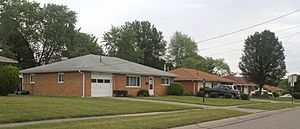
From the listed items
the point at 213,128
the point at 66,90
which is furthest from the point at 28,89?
the point at 213,128

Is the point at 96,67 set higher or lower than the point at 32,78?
higher

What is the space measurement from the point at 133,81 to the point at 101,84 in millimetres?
5023

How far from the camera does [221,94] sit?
49.2 m

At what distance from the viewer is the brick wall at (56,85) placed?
3794cm

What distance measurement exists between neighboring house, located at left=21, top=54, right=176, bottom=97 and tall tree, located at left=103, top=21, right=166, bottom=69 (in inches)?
1419

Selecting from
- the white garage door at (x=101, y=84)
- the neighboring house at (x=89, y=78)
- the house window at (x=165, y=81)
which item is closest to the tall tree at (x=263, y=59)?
the house window at (x=165, y=81)

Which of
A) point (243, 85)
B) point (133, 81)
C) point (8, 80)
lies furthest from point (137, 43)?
point (8, 80)

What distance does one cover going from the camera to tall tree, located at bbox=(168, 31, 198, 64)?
106 meters

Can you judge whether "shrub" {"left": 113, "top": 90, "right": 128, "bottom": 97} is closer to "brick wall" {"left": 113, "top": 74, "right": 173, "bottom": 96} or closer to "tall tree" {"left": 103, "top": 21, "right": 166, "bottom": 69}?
"brick wall" {"left": 113, "top": 74, "right": 173, "bottom": 96}

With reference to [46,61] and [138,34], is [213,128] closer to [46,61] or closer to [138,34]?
[46,61]

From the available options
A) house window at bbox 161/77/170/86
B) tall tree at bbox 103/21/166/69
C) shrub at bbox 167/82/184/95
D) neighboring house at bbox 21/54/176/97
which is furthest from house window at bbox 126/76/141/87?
tall tree at bbox 103/21/166/69

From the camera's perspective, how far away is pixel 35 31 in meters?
64.8

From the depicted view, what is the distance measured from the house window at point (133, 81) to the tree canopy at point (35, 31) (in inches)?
976

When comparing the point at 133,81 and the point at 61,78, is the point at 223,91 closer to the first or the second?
the point at 133,81
